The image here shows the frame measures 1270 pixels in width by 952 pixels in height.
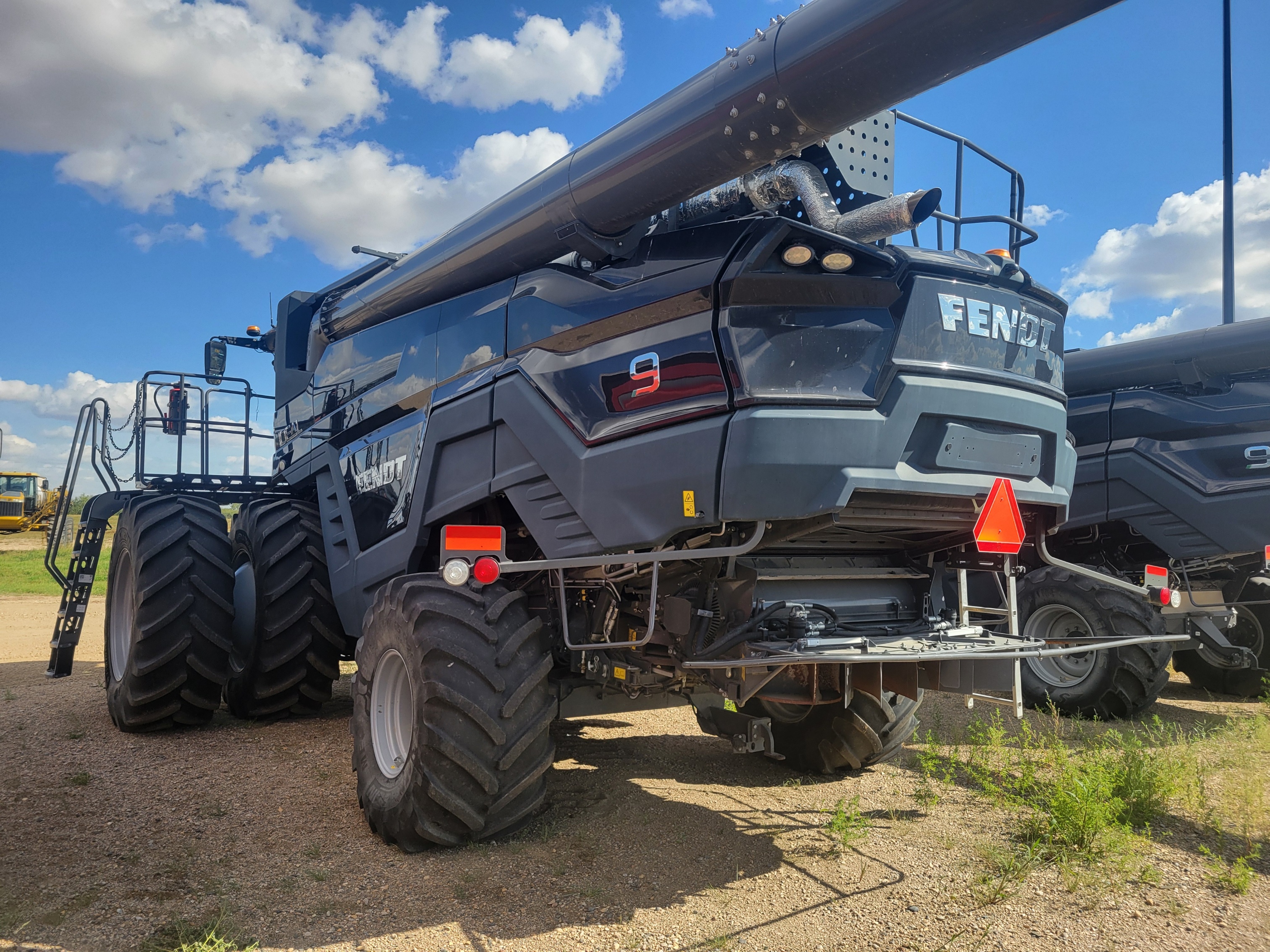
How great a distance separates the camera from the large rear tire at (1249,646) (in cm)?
792

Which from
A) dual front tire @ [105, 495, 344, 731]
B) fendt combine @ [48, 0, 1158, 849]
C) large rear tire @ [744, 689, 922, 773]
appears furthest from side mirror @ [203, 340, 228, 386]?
large rear tire @ [744, 689, 922, 773]

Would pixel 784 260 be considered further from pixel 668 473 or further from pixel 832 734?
pixel 832 734

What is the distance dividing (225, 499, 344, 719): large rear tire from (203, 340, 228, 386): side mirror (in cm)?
185

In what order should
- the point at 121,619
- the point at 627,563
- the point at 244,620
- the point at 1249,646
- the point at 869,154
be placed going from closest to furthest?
the point at 627,563, the point at 869,154, the point at 244,620, the point at 121,619, the point at 1249,646

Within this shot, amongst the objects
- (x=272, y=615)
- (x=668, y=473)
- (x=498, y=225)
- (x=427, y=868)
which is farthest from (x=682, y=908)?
(x=272, y=615)

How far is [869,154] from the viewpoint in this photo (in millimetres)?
4020

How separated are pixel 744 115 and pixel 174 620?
493cm

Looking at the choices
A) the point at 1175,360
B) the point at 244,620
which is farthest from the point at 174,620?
the point at 1175,360

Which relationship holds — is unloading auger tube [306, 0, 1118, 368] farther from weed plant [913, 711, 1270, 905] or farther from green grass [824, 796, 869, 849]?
weed plant [913, 711, 1270, 905]

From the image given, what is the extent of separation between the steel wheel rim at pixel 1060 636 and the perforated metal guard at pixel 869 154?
4.56m

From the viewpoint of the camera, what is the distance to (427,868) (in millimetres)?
3637

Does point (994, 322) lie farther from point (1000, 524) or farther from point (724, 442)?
point (724, 442)

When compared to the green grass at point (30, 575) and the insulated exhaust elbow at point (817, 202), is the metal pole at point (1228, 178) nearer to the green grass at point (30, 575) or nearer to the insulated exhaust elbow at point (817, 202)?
the insulated exhaust elbow at point (817, 202)

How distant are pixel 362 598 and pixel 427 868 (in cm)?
214
